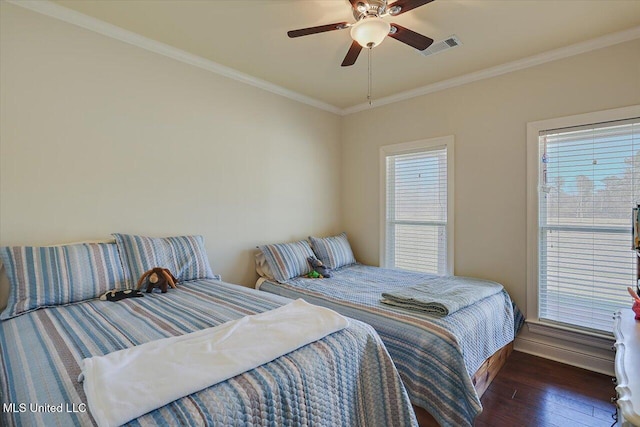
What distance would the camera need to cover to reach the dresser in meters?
0.91

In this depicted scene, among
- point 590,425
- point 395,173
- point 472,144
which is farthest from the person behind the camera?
point 395,173

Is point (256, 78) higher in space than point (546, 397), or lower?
higher

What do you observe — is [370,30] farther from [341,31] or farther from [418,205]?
[418,205]

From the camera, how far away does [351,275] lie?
10.2 feet

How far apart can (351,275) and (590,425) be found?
1.90 m

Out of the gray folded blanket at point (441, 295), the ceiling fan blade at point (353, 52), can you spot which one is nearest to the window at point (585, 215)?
the gray folded blanket at point (441, 295)

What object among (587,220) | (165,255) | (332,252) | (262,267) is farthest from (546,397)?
(165,255)

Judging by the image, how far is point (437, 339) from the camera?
1.74 meters

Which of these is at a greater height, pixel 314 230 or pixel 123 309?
pixel 314 230

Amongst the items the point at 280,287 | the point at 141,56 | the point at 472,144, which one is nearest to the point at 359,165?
the point at 472,144

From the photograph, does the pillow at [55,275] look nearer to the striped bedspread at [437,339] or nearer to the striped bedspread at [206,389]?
the striped bedspread at [206,389]

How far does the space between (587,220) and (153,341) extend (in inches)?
121

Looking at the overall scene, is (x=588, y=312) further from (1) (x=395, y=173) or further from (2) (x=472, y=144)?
(1) (x=395, y=173)

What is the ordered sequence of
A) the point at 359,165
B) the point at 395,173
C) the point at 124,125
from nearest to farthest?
the point at 124,125 → the point at 395,173 → the point at 359,165
